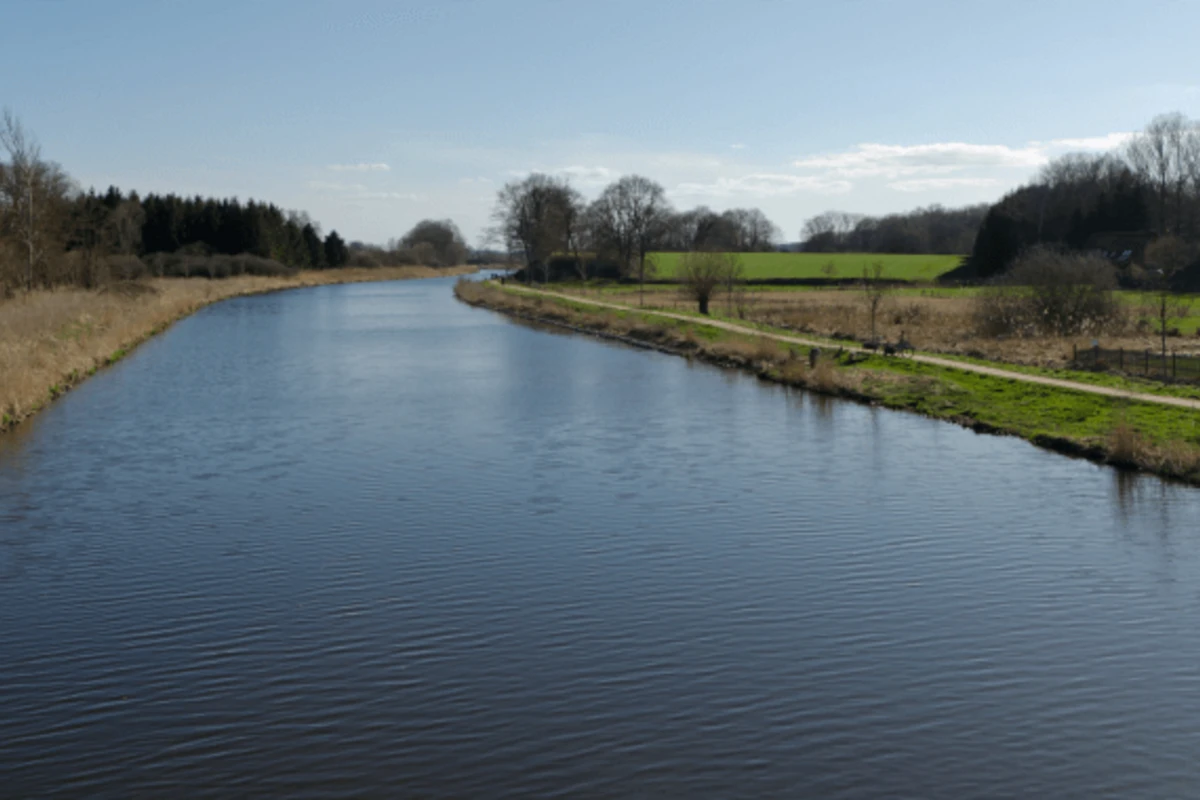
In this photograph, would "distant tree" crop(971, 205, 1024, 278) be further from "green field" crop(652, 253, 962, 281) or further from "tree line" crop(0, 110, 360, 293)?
"tree line" crop(0, 110, 360, 293)

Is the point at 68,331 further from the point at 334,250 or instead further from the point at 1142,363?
the point at 334,250

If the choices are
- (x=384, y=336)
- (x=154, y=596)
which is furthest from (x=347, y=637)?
(x=384, y=336)

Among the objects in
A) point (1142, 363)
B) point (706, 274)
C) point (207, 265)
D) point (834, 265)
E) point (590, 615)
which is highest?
point (207, 265)

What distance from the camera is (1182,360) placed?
29125 mm

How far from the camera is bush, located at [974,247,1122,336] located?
41.3 meters

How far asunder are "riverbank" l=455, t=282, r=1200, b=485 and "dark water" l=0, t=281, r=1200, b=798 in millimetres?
752

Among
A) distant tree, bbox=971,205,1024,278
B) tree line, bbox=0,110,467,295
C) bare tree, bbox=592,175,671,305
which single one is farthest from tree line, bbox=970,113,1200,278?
tree line, bbox=0,110,467,295

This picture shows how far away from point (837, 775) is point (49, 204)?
60066mm

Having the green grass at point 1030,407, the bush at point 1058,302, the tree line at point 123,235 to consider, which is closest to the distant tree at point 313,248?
the tree line at point 123,235

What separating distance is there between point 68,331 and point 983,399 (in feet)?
95.6

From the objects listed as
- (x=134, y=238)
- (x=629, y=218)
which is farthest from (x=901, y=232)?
(x=134, y=238)

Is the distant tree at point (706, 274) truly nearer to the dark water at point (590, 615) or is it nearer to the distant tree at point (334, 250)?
the dark water at point (590, 615)

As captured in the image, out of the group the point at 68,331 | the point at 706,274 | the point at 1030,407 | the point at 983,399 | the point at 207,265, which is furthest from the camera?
the point at 207,265

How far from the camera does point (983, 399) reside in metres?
27.4
